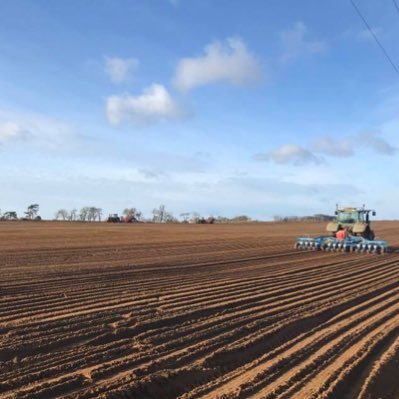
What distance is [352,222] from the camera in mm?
27281

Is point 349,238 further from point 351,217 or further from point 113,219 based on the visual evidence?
point 113,219

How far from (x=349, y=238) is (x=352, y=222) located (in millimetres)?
3372

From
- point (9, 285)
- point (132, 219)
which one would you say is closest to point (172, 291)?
point (9, 285)

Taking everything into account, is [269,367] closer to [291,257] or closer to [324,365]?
[324,365]

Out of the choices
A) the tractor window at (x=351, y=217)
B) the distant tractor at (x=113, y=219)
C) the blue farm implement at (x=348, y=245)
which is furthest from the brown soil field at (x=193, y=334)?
the distant tractor at (x=113, y=219)

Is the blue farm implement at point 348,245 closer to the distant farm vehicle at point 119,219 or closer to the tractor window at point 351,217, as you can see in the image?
the tractor window at point 351,217

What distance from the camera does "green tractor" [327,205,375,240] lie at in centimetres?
2637

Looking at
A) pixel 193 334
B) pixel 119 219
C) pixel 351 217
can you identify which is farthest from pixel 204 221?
pixel 193 334

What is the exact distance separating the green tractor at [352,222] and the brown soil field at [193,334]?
40.4ft

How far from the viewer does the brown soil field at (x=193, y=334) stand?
568 cm

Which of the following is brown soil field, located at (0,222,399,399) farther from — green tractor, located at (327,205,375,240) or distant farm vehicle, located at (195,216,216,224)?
distant farm vehicle, located at (195,216,216,224)

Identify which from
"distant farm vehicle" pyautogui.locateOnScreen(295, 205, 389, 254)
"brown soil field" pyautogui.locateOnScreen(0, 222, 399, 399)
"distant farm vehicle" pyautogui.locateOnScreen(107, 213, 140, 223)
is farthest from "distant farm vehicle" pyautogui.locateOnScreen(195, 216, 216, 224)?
"brown soil field" pyautogui.locateOnScreen(0, 222, 399, 399)

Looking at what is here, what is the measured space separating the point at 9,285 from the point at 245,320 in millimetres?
5104

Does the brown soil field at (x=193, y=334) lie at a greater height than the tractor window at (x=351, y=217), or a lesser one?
lesser
